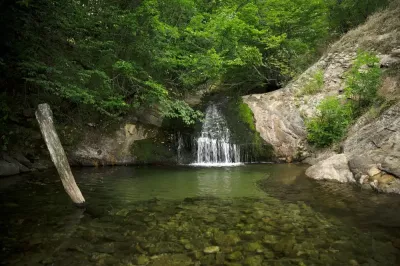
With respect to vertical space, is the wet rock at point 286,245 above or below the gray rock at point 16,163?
below

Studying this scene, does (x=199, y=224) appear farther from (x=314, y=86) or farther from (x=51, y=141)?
(x=314, y=86)

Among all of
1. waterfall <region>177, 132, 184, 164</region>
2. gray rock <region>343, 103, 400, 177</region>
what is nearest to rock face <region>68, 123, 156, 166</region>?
waterfall <region>177, 132, 184, 164</region>

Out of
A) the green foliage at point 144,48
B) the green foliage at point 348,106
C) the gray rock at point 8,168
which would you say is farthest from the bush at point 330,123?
the gray rock at point 8,168

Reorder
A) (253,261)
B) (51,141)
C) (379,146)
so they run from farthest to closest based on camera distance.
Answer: (379,146) → (51,141) → (253,261)

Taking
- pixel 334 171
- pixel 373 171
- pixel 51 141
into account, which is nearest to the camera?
pixel 51 141

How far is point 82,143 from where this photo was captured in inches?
472

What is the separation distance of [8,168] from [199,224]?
298 inches

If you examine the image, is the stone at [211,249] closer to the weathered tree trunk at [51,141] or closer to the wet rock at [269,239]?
the wet rock at [269,239]

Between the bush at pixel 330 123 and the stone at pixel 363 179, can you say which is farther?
the bush at pixel 330 123

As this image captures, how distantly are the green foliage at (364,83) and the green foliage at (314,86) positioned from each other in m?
2.23

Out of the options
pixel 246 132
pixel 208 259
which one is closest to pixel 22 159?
pixel 208 259

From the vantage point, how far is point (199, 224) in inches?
208

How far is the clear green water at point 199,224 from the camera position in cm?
404

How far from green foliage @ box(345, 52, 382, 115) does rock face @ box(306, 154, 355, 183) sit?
3.66 m
